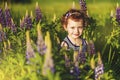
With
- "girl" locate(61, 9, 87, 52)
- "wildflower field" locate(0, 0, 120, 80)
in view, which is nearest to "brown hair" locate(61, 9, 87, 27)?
"girl" locate(61, 9, 87, 52)

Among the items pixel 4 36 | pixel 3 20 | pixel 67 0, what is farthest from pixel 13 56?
pixel 67 0

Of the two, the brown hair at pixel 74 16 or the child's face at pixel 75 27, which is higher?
the brown hair at pixel 74 16

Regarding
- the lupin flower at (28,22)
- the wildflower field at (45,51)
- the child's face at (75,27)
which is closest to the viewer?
the wildflower field at (45,51)

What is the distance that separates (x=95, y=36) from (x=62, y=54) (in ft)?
6.55

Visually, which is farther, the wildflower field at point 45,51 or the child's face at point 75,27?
the child's face at point 75,27

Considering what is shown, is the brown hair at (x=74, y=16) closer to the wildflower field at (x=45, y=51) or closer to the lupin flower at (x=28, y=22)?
the wildflower field at (x=45, y=51)

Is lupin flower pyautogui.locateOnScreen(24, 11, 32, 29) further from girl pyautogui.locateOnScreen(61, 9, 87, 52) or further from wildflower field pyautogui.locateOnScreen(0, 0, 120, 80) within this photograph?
girl pyautogui.locateOnScreen(61, 9, 87, 52)

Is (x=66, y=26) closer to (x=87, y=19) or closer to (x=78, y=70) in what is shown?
(x=87, y=19)

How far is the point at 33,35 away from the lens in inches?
223

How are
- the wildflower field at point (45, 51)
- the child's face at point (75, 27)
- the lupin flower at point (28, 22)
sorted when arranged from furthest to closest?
the lupin flower at point (28, 22) → the child's face at point (75, 27) → the wildflower field at point (45, 51)

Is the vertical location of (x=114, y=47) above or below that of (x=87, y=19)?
below

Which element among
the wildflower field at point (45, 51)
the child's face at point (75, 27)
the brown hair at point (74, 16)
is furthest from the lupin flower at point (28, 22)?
the child's face at point (75, 27)

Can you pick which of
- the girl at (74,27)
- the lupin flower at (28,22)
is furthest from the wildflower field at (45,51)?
the girl at (74,27)

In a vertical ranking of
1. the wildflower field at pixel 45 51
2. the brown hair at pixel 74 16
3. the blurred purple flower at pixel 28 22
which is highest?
the brown hair at pixel 74 16
